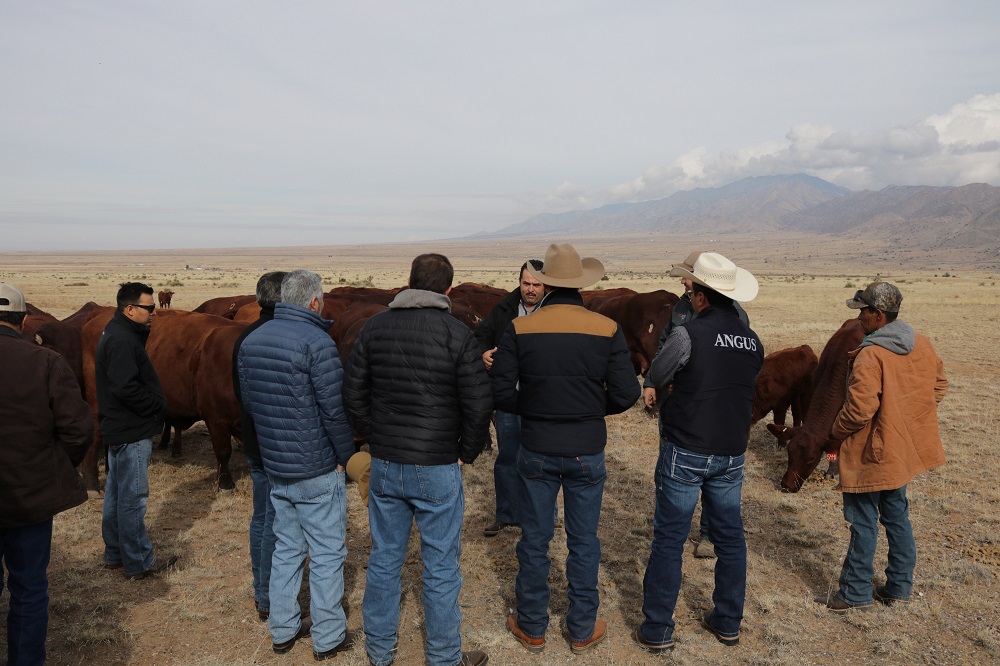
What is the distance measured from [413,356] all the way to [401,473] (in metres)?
0.65

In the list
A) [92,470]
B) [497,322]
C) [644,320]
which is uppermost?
[497,322]

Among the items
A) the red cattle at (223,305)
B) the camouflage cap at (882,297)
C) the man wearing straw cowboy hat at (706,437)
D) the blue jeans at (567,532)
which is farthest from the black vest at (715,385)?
the red cattle at (223,305)

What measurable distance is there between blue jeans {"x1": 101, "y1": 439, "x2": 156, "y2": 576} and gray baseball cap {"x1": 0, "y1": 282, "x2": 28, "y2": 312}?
5.07ft

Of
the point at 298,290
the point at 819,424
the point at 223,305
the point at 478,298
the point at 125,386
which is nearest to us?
the point at 298,290

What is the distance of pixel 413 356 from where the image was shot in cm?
340

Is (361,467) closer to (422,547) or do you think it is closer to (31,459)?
(422,547)

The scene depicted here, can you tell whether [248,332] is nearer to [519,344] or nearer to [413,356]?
[413,356]

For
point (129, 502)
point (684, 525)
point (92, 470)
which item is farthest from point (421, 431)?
point (92, 470)

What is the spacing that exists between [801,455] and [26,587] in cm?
595

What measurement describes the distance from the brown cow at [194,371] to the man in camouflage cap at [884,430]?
5.37 metres

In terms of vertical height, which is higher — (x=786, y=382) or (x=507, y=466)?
(x=786, y=382)

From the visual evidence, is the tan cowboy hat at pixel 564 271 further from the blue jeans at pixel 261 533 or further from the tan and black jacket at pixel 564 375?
the blue jeans at pixel 261 533

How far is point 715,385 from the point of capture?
12.1 ft

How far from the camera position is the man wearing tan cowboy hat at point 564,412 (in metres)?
3.63
